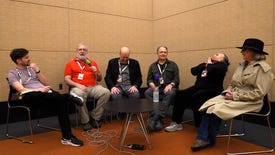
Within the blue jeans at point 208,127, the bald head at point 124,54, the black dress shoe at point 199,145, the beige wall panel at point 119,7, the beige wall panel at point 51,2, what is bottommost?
the black dress shoe at point 199,145

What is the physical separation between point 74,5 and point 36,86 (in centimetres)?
181

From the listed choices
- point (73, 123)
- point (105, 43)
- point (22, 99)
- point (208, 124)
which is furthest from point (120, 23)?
point (208, 124)

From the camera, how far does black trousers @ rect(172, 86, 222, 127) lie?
3.38m

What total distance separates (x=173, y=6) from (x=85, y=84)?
2531 mm

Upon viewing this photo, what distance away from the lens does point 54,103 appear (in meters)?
3.09

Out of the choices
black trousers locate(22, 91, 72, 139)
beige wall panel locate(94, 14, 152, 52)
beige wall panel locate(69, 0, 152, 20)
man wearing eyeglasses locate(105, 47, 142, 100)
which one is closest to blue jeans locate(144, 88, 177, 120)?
man wearing eyeglasses locate(105, 47, 142, 100)

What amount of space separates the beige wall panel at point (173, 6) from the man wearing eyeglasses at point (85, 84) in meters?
2.15

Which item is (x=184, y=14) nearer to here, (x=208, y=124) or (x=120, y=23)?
(x=120, y=23)

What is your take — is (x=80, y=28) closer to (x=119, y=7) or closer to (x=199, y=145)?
(x=119, y=7)

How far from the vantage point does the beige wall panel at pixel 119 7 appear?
457 cm

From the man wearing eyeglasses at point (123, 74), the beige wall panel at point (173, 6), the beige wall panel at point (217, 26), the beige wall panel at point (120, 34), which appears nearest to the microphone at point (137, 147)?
the man wearing eyeglasses at point (123, 74)

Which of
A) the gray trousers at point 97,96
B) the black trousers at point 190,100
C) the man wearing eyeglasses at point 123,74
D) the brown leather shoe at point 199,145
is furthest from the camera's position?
the man wearing eyeglasses at point 123,74

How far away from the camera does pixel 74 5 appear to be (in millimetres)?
4441

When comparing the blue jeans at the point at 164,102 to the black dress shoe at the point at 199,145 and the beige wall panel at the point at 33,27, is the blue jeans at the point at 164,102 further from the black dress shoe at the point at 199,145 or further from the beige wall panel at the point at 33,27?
the beige wall panel at the point at 33,27
